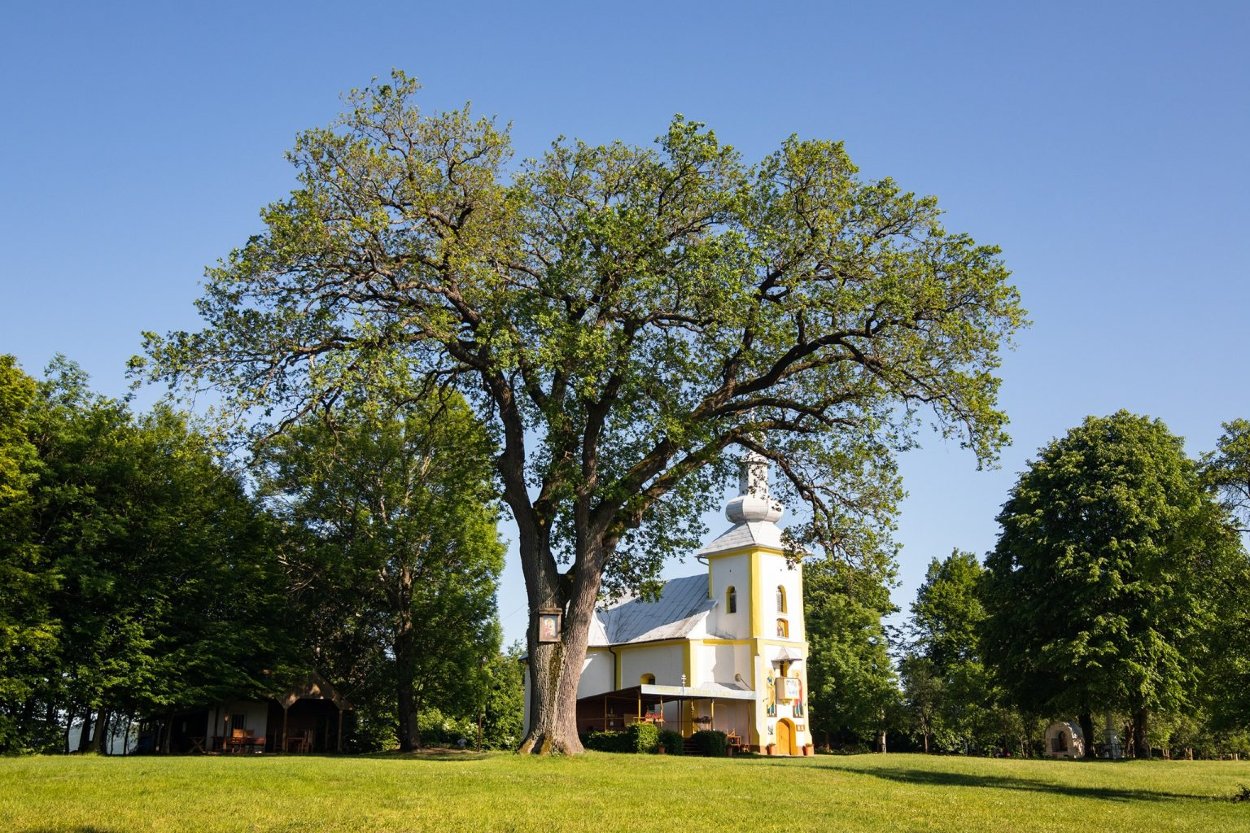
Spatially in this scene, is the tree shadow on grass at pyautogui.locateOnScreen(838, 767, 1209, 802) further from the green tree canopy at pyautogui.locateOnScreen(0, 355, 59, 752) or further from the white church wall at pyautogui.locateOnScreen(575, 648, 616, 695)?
the white church wall at pyautogui.locateOnScreen(575, 648, 616, 695)

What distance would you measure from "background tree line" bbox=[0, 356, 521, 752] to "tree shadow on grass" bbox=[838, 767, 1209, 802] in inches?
469

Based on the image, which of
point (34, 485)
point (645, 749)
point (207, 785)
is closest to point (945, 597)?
point (645, 749)

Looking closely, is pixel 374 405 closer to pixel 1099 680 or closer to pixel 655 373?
pixel 655 373

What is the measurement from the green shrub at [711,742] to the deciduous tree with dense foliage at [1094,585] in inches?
422

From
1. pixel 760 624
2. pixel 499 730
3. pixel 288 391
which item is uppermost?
pixel 288 391

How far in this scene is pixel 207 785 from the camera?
13.8 m

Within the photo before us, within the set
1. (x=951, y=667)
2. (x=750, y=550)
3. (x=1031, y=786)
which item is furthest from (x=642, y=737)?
(x=951, y=667)

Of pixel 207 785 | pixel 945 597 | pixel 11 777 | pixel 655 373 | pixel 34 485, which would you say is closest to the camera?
pixel 207 785

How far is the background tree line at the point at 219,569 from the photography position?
3080 cm

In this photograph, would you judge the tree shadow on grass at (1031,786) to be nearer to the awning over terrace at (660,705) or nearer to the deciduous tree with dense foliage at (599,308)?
the deciduous tree with dense foliage at (599,308)

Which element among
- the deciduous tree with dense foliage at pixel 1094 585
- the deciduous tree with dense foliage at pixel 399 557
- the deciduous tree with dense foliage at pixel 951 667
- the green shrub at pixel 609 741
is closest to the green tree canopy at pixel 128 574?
the deciduous tree with dense foliage at pixel 399 557

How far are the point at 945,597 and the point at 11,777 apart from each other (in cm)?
5373

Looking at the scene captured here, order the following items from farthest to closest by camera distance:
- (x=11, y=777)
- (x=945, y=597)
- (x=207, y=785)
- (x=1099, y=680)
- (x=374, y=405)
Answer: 1. (x=945, y=597)
2. (x=1099, y=680)
3. (x=374, y=405)
4. (x=11, y=777)
5. (x=207, y=785)

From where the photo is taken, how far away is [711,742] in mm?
39594
